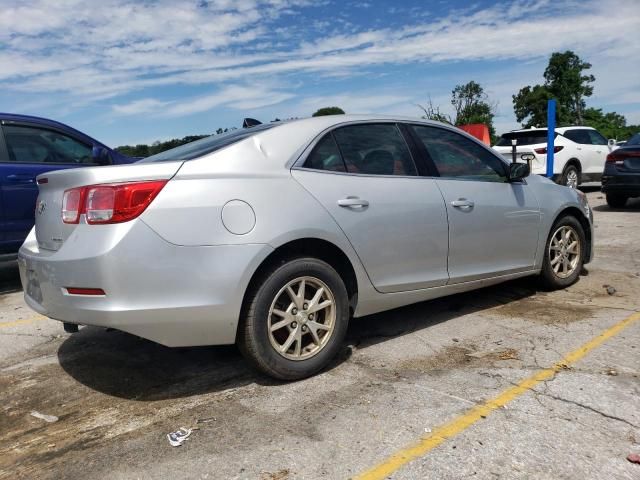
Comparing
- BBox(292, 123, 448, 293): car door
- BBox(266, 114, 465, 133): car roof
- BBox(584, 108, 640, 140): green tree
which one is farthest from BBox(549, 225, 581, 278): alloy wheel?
BBox(584, 108, 640, 140): green tree

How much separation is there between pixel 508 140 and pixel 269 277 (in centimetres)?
1278

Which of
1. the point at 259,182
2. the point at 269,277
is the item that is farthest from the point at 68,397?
the point at 259,182

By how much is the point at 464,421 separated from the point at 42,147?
18.2 ft

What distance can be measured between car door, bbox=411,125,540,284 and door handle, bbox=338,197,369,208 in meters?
0.76

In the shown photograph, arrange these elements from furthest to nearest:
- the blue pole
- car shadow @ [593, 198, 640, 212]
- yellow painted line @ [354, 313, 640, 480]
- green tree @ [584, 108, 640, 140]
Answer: green tree @ [584, 108, 640, 140]
the blue pole
car shadow @ [593, 198, 640, 212]
yellow painted line @ [354, 313, 640, 480]

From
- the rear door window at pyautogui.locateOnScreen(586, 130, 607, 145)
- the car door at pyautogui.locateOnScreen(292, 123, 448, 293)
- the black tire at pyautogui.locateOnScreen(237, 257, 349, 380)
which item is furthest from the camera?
the rear door window at pyautogui.locateOnScreen(586, 130, 607, 145)

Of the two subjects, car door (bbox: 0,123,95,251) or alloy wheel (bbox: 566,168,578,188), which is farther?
alloy wheel (bbox: 566,168,578,188)

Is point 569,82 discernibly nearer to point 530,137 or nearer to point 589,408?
point 530,137

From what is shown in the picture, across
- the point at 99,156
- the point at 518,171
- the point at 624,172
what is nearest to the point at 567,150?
the point at 624,172

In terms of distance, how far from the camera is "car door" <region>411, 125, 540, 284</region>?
4.15 metres

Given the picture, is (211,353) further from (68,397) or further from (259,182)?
(259,182)

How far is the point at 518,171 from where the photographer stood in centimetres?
464

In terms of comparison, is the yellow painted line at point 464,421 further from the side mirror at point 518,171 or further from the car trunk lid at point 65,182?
the car trunk lid at point 65,182

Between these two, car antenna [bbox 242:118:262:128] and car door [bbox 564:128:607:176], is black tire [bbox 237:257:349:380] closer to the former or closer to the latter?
car antenna [bbox 242:118:262:128]
